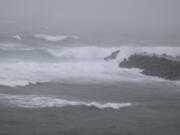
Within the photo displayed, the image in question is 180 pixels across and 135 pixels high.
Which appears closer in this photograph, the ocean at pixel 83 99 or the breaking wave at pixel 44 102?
the ocean at pixel 83 99

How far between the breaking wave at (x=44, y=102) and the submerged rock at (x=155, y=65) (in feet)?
34.2

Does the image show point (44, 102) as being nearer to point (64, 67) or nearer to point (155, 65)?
point (64, 67)

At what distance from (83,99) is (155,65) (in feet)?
41.5

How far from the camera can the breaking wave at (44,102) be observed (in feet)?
81.4

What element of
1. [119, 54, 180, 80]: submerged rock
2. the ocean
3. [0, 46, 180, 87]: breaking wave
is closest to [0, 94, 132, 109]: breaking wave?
the ocean

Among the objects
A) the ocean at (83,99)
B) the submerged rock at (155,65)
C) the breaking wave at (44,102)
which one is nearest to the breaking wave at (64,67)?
the ocean at (83,99)

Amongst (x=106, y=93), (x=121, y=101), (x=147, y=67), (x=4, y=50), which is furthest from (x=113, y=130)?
(x=4, y=50)

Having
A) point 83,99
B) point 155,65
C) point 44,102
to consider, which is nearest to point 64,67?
point 155,65

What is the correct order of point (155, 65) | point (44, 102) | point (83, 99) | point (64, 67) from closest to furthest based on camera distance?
point (44, 102), point (83, 99), point (155, 65), point (64, 67)

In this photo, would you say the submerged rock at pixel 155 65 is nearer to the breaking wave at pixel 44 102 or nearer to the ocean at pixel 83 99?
the ocean at pixel 83 99

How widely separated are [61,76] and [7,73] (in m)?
4.16

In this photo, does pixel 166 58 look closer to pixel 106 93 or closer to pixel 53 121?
pixel 106 93

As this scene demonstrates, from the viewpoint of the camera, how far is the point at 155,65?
124ft

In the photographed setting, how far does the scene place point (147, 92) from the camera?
2995cm
